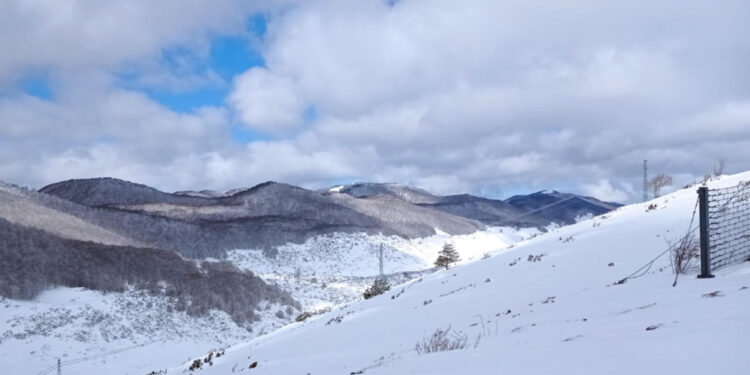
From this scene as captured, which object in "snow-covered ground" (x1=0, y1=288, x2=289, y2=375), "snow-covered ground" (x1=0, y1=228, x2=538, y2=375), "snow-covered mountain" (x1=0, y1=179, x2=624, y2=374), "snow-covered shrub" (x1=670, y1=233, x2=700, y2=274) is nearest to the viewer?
"snow-covered shrub" (x1=670, y1=233, x2=700, y2=274)

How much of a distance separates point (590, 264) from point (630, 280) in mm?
3145

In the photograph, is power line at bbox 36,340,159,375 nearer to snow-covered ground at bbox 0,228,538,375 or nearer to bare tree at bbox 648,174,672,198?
snow-covered ground at bbox 0,228,538,375

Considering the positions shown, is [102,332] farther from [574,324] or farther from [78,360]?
[574,324]

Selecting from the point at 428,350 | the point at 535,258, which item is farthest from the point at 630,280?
the point at 535,258

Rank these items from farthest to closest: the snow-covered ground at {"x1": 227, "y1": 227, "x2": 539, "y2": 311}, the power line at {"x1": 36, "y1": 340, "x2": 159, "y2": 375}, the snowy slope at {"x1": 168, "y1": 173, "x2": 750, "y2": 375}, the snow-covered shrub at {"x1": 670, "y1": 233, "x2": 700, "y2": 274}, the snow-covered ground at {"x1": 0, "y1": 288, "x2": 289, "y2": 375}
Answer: the snow-covered ground at {"x1": 227, "y1": 227, "x2": 539, "y2": 311}, the snow-covered ground at {"x1": 0, "y1": 288, "x2": 289, "y2": 375}, the power line at {"x1": 36, "y1": 340, "x2": 159, "y2": 375}, the snow-covered shrub at {"x1": 670, "y1": 233, "x2": 700, "y2": 274}, the snowy slope at {"x1": 168, "y1": 173, "x2": 750, "y2": 375}

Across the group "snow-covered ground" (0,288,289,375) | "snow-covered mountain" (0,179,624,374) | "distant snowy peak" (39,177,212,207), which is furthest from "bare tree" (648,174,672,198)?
"distant snowy peak" (39,177,212,207)

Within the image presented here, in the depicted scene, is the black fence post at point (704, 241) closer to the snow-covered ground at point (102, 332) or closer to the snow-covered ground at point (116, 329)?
the snow-covered ground at point (116, 329)

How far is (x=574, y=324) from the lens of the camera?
5.73 metres

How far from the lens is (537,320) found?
6.79m

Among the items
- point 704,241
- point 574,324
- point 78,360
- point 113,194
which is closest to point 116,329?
point 78,360

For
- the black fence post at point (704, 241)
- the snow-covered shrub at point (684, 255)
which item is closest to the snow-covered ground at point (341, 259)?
the snow-covered shrub at point (684, 255)

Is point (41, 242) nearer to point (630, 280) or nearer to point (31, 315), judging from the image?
point (31, 315)

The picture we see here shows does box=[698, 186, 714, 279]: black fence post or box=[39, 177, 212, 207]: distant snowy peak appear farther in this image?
box=[39, 177, 212, 207]: distant snowy peak

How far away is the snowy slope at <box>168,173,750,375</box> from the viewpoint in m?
3.60
